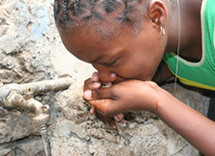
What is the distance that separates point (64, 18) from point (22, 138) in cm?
62

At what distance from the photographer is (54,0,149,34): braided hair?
73 cm

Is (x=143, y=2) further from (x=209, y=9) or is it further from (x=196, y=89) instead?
(x=196, y=89)

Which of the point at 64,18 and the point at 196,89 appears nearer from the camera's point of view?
the point at 64,18

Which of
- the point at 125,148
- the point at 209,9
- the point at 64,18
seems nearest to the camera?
the point at 64,18

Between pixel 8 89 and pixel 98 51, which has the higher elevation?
pixel 98 51

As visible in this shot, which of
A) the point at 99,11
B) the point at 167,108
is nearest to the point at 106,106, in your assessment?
the point at 167,108

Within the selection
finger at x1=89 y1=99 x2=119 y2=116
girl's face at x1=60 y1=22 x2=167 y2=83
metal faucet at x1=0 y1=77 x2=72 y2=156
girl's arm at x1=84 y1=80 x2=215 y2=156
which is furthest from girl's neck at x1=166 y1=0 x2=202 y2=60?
metal faucet at x1=0 y1=77 x2=72 y2=156

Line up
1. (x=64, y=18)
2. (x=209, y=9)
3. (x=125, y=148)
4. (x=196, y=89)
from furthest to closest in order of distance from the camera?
(x=196, y=89) < (x=125, y=148) < (x=209, y=9) < (x=64, y=18)

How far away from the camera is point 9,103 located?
92cm

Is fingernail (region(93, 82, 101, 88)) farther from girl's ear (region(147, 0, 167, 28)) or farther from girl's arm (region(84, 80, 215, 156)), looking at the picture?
girl's ear (region(147, 0, 167, 28))

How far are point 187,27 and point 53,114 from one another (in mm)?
636

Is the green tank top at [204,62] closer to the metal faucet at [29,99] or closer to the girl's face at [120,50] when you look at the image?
the girl's face at [120,50]

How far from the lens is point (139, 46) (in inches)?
32.0

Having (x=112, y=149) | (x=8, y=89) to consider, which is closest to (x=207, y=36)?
Answer: (x=112, y=149)
